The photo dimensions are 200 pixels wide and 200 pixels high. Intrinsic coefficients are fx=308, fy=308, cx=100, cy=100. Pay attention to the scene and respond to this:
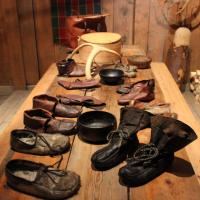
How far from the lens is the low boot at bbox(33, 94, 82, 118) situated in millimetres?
1752

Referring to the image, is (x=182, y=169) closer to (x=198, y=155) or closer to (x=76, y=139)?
(x=198, y=155)

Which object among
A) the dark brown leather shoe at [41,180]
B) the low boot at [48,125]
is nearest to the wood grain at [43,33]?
the low boot at [48,125]

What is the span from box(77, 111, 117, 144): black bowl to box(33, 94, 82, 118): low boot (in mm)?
154

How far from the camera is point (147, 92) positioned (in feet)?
6.45

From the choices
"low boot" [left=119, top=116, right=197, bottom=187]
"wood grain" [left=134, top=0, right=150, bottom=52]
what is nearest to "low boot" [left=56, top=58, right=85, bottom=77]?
"low boot" [left=119, top=116, right=197, bottom=187]

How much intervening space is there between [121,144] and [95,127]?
20 cm

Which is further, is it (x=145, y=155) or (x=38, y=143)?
(x=38, y=143)

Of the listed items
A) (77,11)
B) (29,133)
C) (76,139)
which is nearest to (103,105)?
(76,139)

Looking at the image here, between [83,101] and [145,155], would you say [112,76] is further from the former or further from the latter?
[145,155]

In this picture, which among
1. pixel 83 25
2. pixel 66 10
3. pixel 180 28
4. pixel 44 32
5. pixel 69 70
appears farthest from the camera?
pixel 44 32

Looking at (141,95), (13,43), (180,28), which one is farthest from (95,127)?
(13,43)

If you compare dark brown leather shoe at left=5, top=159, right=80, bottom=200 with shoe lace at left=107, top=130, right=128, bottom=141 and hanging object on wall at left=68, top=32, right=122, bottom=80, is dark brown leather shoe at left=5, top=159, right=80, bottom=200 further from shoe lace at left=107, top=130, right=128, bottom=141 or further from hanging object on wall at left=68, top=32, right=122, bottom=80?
hanging object on wall at left=68, top=32, right=122, bottom=80

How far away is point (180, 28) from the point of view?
3641mm

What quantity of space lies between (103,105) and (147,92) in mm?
296
